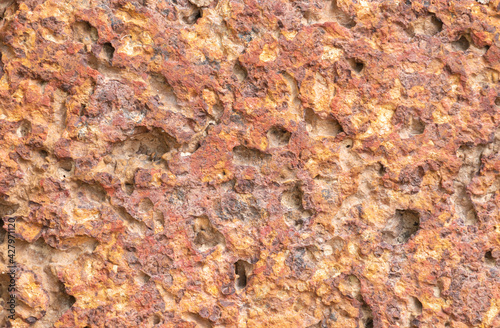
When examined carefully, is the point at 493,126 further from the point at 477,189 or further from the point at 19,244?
the point at 19,244

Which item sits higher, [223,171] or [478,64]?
[478,64]

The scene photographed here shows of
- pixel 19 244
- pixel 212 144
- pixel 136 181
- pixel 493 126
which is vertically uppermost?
pixel 493 126

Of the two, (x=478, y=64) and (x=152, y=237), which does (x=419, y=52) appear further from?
(x=152, y=237)

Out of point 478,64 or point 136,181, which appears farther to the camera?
point 478,64

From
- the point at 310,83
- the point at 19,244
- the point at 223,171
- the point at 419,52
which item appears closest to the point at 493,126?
the point at 419,52

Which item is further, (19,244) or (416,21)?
(416,21)

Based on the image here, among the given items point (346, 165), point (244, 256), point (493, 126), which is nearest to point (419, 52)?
point (493, 126)
